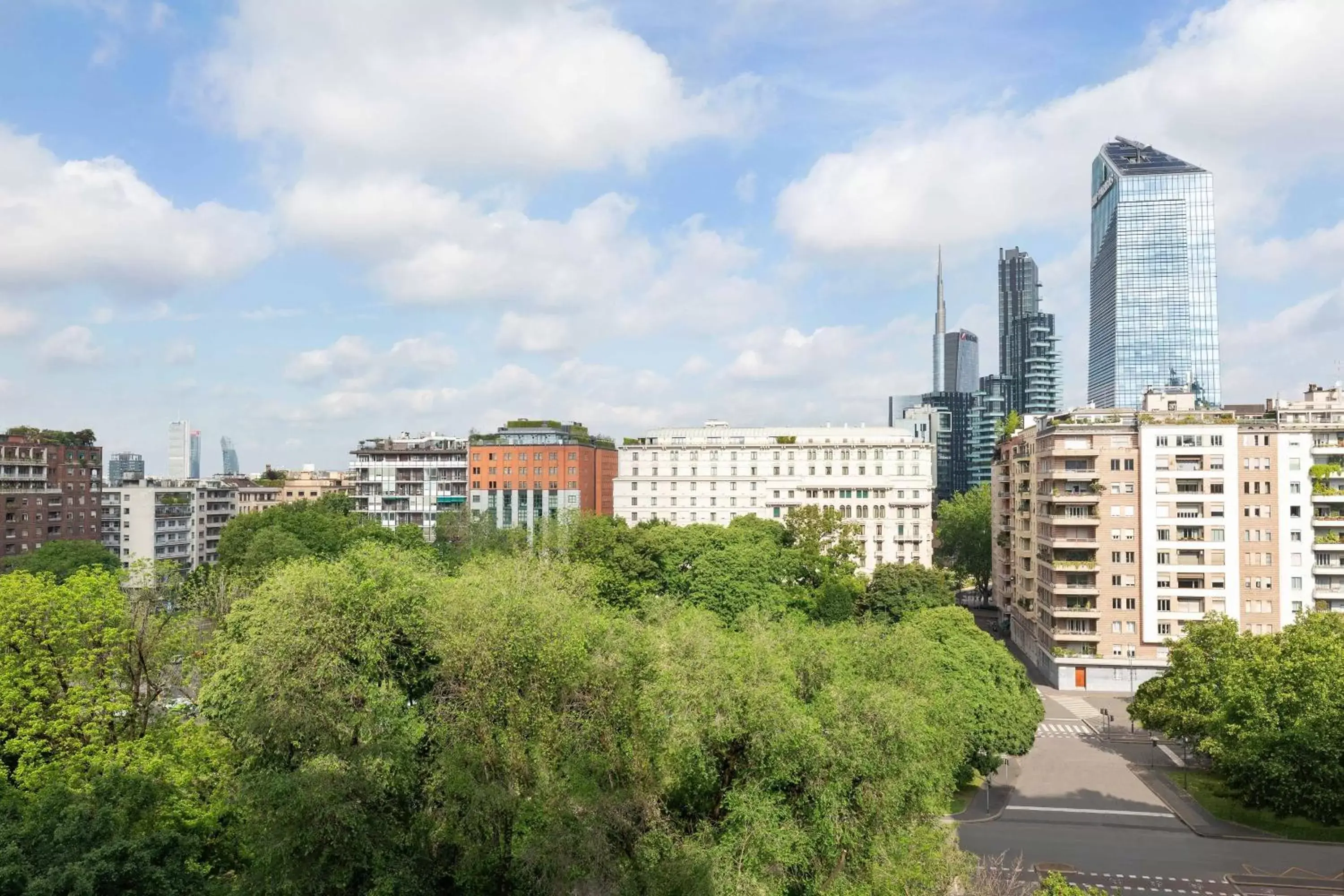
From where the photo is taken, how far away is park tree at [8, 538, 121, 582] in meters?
91.1

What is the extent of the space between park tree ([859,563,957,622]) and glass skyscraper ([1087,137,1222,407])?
128 meters

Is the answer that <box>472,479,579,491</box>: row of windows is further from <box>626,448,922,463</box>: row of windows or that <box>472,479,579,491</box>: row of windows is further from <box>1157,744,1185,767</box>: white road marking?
<box>1157,744,1185,767</box>: white road marking

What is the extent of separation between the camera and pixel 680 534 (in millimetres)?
86875

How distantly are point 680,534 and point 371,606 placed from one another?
55.5 m

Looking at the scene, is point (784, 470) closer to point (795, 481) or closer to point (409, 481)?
point (795, 481)

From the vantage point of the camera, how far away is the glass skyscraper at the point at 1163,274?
188125mm

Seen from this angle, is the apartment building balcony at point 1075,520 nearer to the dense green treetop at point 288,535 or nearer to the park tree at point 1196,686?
the park tree at point 1196,686

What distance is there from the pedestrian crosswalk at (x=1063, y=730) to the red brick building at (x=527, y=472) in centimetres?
7954

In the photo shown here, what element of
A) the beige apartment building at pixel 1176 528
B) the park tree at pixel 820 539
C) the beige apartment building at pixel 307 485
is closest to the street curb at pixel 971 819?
the beige apartment building at pixel 1176 528

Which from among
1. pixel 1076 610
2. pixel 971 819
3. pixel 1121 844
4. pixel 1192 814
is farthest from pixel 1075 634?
pixel 971 819

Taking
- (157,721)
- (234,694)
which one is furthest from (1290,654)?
(157,721)

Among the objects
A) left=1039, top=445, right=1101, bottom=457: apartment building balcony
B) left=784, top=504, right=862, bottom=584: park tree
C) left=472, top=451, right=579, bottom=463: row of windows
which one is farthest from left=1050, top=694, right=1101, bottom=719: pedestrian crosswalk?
left=472, top=451, right=579, bottom=463: row of windows

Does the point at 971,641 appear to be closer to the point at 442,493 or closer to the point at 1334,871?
the point at 1334,871

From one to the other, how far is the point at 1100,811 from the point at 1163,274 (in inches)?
6963
